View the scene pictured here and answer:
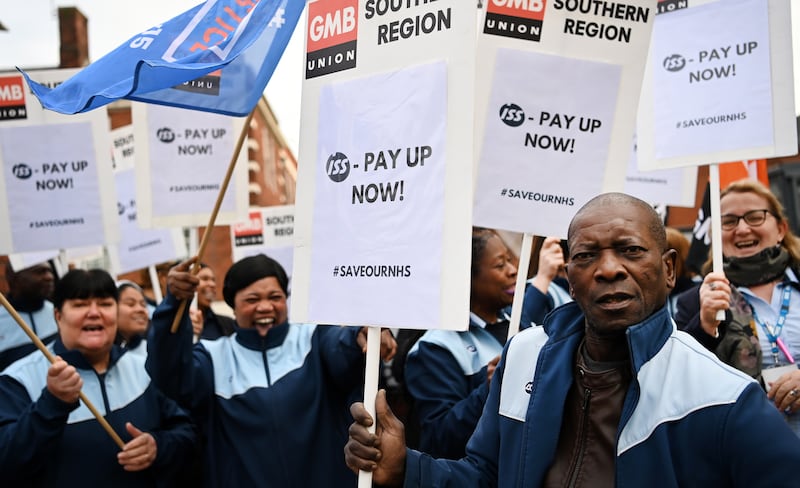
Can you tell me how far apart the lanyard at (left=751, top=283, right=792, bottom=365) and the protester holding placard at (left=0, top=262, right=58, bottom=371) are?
4.60m

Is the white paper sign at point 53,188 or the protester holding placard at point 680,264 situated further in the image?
the white paper sign at point 53,188

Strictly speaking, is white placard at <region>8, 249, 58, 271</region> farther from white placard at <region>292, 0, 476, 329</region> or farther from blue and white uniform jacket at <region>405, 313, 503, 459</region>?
white placard at <region>292, 0, 476, 329</region>

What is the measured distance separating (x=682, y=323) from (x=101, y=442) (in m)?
2.86

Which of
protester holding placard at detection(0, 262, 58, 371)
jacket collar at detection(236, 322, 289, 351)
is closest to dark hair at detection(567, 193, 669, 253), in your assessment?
jacket collar at detection(236, 322, 289, 351)

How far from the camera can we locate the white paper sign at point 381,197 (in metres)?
2.50

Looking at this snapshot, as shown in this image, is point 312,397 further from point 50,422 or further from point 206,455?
point 50,422

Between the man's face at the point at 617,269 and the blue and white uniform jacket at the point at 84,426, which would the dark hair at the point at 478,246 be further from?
the man's face at the point at 617,269

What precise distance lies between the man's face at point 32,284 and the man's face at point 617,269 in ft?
16.3

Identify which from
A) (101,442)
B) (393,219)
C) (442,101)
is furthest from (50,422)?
(442,101)

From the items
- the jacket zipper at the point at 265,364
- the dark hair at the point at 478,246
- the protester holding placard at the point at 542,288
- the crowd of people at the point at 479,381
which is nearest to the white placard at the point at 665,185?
the crowd of people at the point at 479,381

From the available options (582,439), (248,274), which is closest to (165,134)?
(248,274)

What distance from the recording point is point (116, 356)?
4125 mm

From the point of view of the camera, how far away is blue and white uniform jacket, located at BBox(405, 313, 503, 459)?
127 inches

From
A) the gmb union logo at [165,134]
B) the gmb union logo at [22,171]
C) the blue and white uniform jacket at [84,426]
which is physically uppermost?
the gmb union logo at [165,134]
